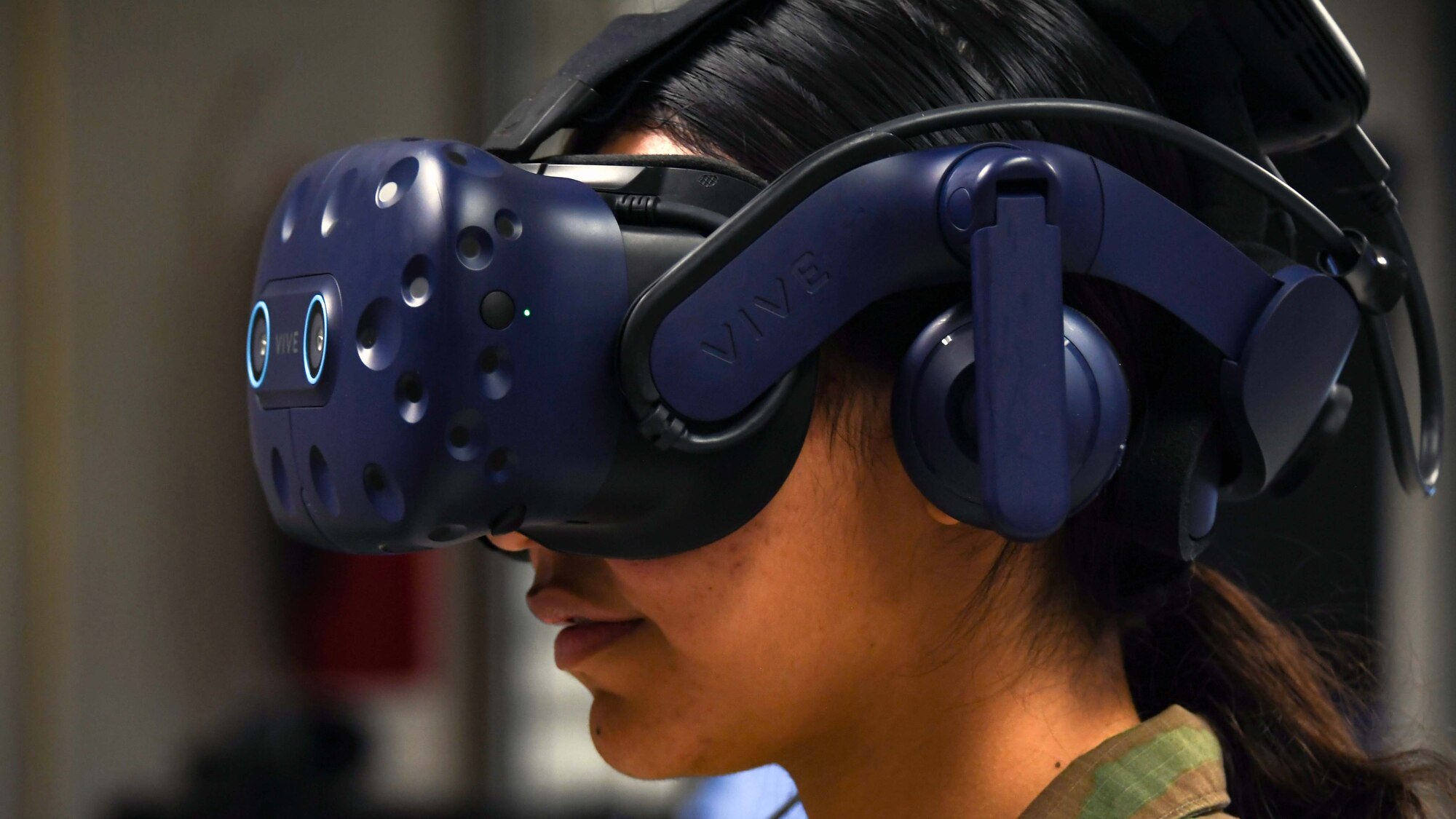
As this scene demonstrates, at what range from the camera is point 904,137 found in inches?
22.7

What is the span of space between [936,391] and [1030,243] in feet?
0.25

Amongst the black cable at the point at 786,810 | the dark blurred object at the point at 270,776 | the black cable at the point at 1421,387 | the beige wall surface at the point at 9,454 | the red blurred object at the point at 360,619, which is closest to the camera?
the black cable at the point at 1421,387

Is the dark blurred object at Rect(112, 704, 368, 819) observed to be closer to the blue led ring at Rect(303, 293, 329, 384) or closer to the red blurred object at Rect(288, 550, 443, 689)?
the red blurred object at Rect(288, 550, 443, 689)

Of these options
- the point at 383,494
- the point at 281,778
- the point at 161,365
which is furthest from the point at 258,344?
the point at 161,365

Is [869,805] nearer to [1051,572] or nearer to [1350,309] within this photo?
[1051,572]

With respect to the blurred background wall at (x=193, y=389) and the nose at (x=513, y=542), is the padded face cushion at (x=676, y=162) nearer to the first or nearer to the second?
the nose at (x=513, y=542)

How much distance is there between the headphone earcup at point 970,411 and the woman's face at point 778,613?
0.06 meters

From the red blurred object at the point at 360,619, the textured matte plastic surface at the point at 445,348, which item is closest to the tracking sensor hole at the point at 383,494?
the textured matte plastic surface at the point at 445,348

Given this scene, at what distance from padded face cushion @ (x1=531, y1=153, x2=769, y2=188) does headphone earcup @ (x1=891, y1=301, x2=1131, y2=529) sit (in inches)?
4.4

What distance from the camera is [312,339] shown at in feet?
1.75

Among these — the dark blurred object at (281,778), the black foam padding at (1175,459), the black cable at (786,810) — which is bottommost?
the dark blurred object at (281,778)

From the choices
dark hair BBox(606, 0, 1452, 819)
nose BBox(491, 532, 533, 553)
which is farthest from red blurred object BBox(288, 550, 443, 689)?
dark hair BBox(606, 0, 1452, 819)

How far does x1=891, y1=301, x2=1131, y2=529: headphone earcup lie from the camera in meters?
0.56

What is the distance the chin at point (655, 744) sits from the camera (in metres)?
0.67
